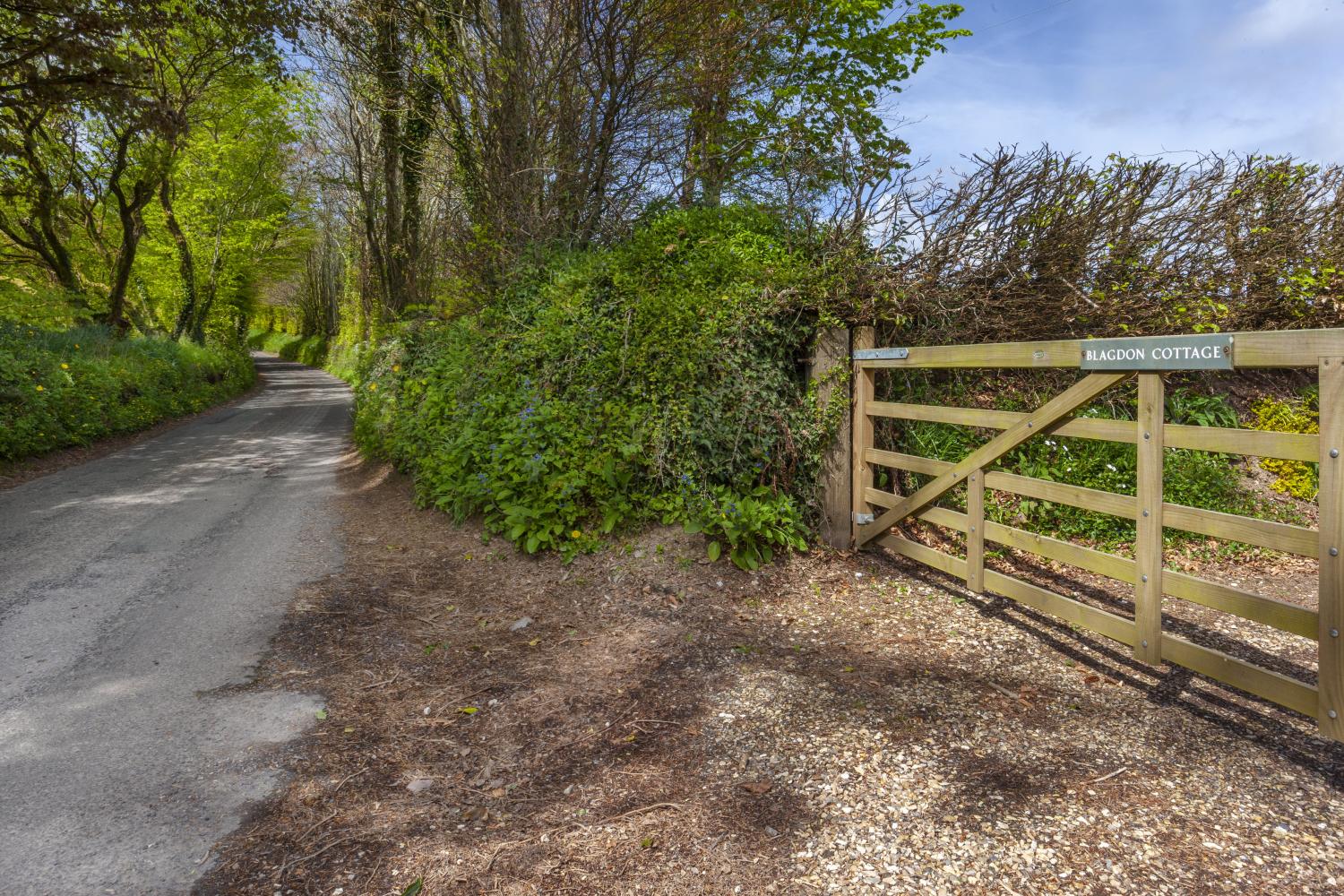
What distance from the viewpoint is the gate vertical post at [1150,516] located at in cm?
335

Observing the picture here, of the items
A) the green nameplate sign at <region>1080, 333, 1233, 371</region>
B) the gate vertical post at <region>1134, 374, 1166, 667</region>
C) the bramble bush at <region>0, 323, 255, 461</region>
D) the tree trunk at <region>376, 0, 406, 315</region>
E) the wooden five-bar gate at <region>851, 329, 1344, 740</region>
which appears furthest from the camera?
the tree trunk at <region>376, 0, 406, 315</region>

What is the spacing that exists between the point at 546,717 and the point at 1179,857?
8.41 ft

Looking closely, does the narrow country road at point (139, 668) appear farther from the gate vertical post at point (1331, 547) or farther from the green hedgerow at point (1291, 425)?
the green hedgerow at point (1291, 425)

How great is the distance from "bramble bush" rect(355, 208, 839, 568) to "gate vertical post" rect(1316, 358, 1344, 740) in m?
3.01

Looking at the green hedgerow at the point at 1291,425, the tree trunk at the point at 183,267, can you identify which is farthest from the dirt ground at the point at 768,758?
the tree trunk at the point at 183,267

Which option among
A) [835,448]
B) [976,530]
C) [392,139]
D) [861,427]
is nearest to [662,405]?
[835,448]

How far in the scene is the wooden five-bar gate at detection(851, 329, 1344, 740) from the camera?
2736 millimetres

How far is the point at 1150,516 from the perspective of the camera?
3385 mm

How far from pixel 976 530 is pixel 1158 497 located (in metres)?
1.24

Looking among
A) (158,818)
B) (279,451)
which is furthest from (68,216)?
(158,818)

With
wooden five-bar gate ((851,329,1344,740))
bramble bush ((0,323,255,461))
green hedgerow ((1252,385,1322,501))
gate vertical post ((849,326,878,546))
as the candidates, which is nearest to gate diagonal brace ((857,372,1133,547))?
wooden five-bar gate ((851,329,1344,740))

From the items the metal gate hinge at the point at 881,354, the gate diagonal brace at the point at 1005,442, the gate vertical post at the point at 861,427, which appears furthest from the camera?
the gate vertical post at the point at 861,427

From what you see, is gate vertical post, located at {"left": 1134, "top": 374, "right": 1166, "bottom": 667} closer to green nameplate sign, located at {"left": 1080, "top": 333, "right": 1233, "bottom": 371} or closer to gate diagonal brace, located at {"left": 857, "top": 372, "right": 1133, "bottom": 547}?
green nameplate sign, located at {"left": 1080, "top": 333, "right": 1233, "bottom": 371}

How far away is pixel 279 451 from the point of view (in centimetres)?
1173
